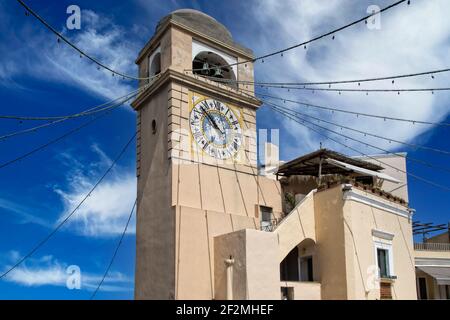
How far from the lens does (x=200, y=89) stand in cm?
2269

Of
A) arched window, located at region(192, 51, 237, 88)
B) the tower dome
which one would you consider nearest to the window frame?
arched window, located at region(192, 51, 237, 88)

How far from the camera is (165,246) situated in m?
20.0

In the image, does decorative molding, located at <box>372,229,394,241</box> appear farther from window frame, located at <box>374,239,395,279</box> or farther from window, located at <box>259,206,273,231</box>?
window, located at <box>259,206,273,231</box>

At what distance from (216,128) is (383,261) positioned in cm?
893

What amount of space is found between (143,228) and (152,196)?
1.37m

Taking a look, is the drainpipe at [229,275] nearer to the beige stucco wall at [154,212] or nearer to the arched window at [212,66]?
the beige stucco wall at [154,212]

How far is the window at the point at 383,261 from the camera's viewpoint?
2257cm

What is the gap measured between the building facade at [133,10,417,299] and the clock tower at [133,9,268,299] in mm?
47

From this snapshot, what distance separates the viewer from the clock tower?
19797 millimetres

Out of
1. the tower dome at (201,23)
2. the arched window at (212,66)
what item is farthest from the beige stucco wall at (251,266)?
the tower dome at (201,23)

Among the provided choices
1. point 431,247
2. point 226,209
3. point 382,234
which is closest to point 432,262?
point 431,247

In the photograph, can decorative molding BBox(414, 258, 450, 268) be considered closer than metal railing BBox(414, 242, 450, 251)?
Yes

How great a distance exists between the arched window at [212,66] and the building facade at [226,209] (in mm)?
54
